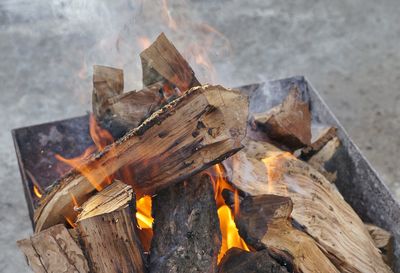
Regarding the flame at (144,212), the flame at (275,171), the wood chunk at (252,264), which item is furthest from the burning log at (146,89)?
the wood chunk at (252,264)

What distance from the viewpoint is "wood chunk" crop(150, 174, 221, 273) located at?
5.36 feet

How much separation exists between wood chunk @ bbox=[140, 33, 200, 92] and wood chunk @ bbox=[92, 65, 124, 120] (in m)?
0.15

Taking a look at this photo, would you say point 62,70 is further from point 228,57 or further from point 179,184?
point 179,184

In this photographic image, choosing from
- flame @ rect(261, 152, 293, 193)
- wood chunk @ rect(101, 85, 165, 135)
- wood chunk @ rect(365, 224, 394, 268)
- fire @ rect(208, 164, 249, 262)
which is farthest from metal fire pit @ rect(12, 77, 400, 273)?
fire @ rect(208, 164, 249, 262)

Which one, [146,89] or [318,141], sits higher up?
[146,89]

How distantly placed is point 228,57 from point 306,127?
1.92 meters

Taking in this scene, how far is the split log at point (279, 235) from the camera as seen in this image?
169 centimetres

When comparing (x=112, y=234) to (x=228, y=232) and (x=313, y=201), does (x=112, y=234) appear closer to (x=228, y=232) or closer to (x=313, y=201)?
(x=228, y=232)

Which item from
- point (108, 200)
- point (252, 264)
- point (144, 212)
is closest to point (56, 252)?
point (108, 200)

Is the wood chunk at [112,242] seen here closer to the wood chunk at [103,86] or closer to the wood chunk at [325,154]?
the wood chunk at [103,86]

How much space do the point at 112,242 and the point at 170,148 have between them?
0.35 m

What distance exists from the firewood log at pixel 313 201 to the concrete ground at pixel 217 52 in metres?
1.12

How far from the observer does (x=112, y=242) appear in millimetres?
1602

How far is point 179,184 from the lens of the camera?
1.80 metres
